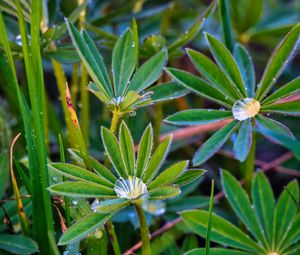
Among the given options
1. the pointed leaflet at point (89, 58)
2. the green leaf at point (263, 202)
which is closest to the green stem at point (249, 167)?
the green leaf at point (263, 202)

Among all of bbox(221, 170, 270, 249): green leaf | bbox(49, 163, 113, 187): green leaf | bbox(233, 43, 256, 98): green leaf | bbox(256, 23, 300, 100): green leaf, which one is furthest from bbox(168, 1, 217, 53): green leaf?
bbox(49, 163, 113, 187): green leaf

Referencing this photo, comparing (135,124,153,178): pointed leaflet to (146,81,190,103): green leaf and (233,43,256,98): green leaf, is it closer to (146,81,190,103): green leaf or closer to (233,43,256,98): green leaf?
(146,81,190,103): green leaf

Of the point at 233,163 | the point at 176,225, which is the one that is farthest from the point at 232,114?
the point at 233,163

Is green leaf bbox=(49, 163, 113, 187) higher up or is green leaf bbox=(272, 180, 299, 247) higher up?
green leaf bbox=(49, 163, 113, 187)

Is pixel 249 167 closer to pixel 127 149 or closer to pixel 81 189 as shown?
pixel 127 149

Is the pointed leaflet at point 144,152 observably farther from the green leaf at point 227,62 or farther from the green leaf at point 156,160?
the green leaf at point 227,62

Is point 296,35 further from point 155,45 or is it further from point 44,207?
point 44,207
